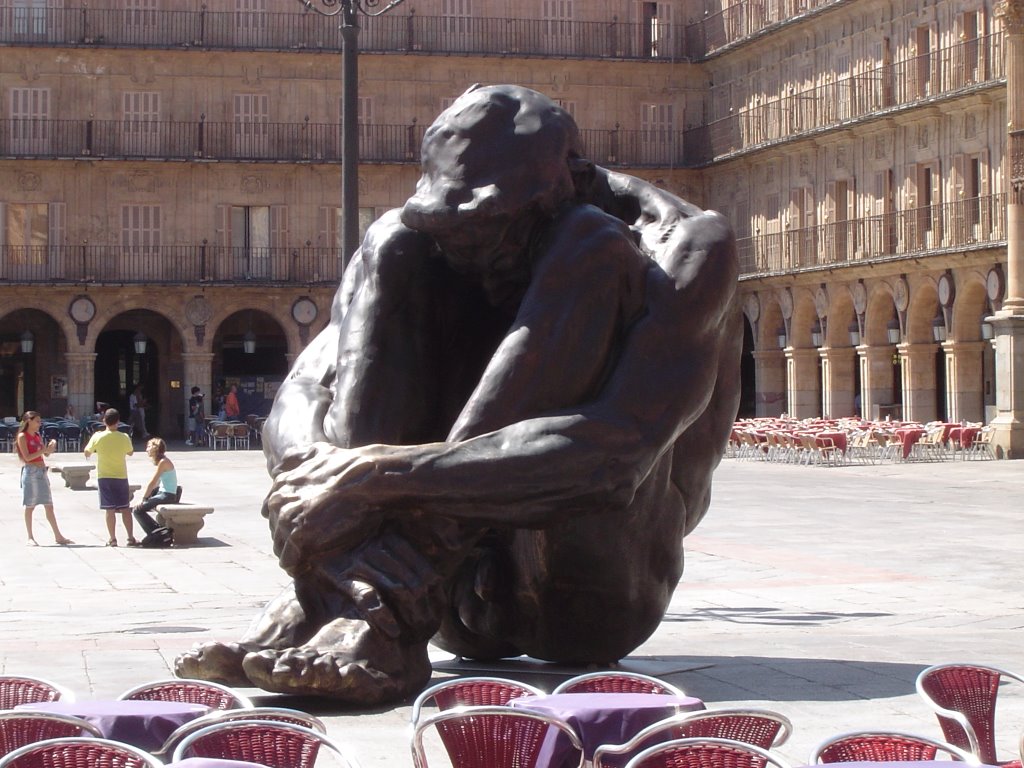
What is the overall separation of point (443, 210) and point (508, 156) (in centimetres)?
22

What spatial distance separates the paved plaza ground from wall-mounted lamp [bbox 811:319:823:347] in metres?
18.2

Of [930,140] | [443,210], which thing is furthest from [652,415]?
[930,140]

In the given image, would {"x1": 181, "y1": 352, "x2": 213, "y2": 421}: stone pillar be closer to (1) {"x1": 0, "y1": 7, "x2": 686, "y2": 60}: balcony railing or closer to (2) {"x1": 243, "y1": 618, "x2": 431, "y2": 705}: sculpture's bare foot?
(1) {"x1": 0, "y1": 7, "x2": 686, "y2": 60}: balcony railing

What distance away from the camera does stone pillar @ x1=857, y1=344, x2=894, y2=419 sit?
37.3 meters

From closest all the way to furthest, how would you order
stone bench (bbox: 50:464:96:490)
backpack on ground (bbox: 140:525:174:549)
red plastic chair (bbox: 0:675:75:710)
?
red plastic chair (bbox: 0:675:75:710)
backpack on ground (bbox: 140:525:174:549)
stone bench (bbox: 50:464:96:490)

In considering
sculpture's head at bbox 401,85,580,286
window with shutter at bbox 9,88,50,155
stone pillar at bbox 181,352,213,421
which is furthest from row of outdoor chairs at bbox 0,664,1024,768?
window with shutter at bbox 9,88,50,155

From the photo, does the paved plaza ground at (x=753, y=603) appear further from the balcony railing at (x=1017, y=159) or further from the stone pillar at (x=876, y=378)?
the stone pillar at (x=876, y=378)

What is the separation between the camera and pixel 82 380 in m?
41.3

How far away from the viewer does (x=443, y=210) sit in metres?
4.88

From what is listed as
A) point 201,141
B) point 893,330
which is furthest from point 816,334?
point 201,141

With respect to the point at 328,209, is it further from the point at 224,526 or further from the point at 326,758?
the point at 326,758

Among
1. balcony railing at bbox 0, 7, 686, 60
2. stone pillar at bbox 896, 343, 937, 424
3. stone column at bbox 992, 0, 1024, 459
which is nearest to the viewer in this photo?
stone column at bbox 992, 0, 1024, 459

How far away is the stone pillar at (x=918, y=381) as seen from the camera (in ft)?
117

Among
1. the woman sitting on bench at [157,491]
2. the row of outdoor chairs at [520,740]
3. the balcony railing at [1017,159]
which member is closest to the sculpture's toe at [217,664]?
the row of outdoor chairs at [520,740]
